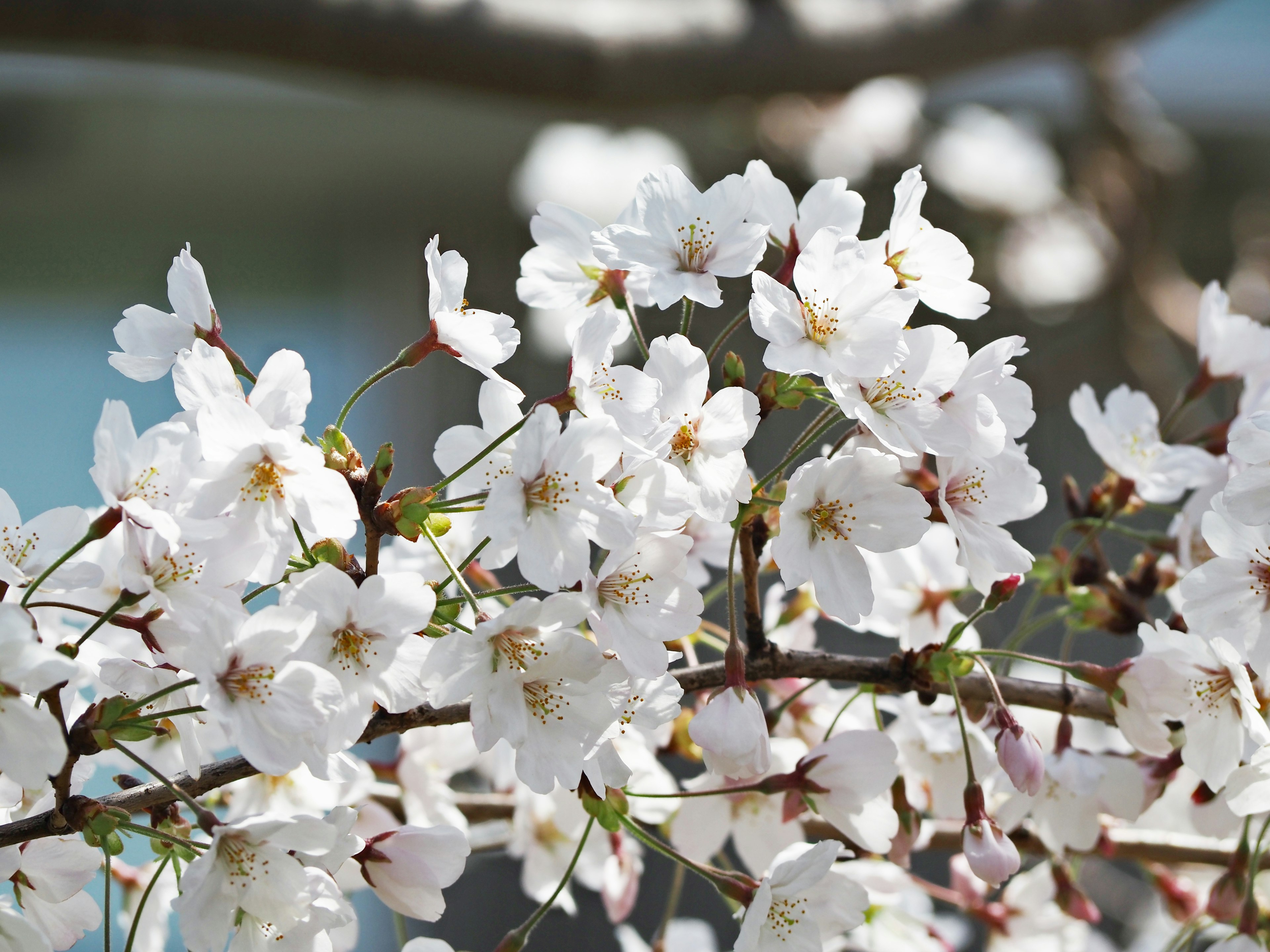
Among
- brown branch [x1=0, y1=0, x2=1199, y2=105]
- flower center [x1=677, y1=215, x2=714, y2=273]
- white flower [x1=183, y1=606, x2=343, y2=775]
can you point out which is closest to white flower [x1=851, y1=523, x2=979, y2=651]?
flower center [x1=677, y1=215, x2=714, y2=273]

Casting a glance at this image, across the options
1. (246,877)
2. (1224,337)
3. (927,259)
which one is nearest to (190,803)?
(246,877)

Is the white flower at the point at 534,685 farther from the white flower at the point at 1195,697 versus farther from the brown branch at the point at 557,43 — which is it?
the brown branch at the point at 557,43

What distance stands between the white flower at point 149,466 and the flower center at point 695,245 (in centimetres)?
21

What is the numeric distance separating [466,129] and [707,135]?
2.39ft

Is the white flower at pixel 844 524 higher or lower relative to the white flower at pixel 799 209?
lower

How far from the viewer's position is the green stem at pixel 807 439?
48cm

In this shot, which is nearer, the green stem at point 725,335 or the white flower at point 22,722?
the white flower at point 22,722

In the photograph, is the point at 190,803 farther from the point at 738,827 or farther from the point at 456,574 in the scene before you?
the point at 738,827

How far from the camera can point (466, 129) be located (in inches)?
137

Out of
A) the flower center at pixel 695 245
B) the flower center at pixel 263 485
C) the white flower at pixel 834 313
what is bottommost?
the flower center at pixel 263 485

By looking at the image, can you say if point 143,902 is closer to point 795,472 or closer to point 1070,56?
point 795,472

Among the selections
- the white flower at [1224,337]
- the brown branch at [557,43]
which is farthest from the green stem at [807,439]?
the brown branch at [557,43]

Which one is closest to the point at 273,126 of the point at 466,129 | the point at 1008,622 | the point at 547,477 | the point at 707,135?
the point at 466,129

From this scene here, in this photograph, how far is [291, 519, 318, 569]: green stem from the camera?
421mm
